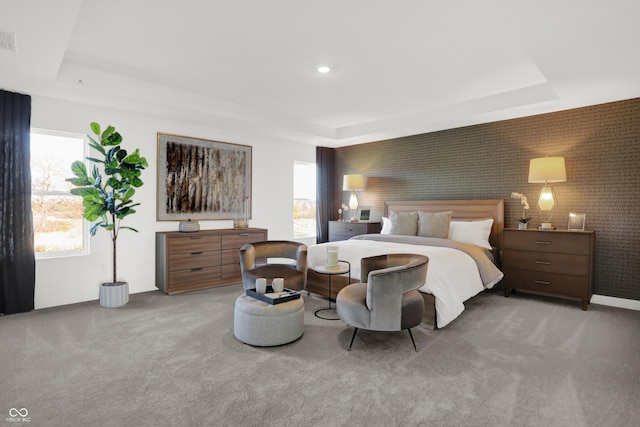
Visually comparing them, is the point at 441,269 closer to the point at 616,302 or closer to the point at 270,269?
the point at 270,269

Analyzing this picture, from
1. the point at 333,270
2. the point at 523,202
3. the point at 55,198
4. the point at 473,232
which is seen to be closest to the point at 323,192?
the point at 473,232

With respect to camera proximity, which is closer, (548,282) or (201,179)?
(548,282)

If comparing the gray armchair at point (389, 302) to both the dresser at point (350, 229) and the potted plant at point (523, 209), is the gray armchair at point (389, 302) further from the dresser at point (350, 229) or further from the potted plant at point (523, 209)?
the dresser at point (350, 229)

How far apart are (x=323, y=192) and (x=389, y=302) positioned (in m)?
4.58

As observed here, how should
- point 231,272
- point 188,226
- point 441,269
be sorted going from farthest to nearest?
1. point 231,272
2. point 188,226
3. point 441,269

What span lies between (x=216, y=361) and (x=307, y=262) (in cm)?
184

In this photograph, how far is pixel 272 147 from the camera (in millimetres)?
6375

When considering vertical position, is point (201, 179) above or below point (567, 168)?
below

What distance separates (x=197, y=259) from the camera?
489 cm

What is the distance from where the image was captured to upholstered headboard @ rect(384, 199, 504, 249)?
16.4ft

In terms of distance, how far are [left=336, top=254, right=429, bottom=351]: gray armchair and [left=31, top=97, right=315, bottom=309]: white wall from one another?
3.22 meters

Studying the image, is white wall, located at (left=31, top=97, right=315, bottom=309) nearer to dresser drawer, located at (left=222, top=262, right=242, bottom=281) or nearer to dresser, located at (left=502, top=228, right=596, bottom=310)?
dresser drawer, located at (left=222, top=262, right=242, bottom=281)

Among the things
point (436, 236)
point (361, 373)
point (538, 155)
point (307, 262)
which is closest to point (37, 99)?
point (307, 262)

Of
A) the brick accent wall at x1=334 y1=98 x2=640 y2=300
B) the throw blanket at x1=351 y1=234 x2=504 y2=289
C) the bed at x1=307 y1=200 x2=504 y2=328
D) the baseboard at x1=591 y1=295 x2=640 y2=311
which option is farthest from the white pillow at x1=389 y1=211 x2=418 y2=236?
the baseboard at x1=591 y1=295 x2=640 y2=311
